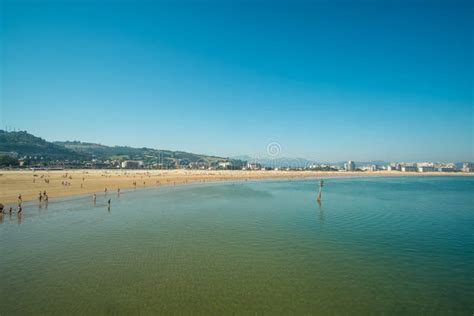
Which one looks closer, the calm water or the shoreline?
the calm water

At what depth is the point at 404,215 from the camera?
105 feet

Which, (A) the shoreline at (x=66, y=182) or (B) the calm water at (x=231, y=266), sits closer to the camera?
(B) the calm water at (x=231, y=266)

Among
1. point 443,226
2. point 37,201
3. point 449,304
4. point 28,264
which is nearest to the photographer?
point 449,304

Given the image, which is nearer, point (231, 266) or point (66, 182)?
point (231, 266)

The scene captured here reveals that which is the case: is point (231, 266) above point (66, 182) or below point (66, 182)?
below

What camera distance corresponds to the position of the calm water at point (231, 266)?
35.8ft

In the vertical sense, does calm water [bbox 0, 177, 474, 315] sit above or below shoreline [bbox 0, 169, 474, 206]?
below

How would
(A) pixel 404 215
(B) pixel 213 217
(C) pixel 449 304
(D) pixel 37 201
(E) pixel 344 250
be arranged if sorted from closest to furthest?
1. (C) pixel 449 304
2. (E) pixel 344 250
3. (B) pixel 213 217
4. (A) pixel 404 215
5. (D) pixel 37 201

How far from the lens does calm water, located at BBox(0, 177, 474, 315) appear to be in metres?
10.9

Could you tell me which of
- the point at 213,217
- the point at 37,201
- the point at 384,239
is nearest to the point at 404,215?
the point at 384,239

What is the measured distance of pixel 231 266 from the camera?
14.8m

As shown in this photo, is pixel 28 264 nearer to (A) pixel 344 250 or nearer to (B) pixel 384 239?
(A) pixel 344 250

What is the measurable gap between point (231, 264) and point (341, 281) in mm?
5787

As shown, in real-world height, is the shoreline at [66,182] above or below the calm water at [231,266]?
above
